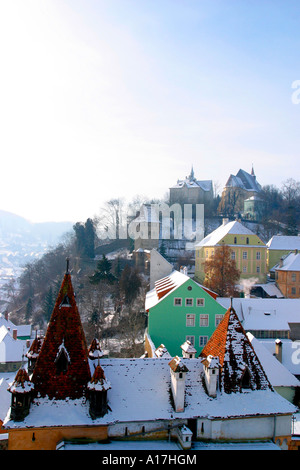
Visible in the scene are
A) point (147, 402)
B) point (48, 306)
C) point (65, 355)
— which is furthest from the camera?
point (48, 306)

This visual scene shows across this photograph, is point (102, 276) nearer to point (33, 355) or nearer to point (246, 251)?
point (246, 251)

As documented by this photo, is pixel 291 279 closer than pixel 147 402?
No

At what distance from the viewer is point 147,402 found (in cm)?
1277

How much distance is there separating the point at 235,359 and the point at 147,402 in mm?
3777

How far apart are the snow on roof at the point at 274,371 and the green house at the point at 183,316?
5.44 metres

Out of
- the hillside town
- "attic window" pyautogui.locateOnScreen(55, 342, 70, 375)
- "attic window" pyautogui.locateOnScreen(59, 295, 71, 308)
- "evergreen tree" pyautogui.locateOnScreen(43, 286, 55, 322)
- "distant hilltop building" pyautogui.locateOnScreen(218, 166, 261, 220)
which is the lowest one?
"evergreen tree" pyautogui.locateOnScreen(43, 286, 55, 322)

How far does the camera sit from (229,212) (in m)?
83.6

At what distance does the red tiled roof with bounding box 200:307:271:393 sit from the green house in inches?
462

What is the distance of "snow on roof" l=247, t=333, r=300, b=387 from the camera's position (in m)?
21.0

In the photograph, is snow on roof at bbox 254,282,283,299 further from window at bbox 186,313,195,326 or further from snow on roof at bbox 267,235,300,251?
window at bbox 186,313,195,326

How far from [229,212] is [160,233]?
Answer: 853 inches

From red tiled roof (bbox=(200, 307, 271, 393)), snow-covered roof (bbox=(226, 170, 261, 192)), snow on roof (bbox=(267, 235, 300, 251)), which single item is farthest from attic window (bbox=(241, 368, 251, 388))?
snow-covered roof (bbox=(226, 170, 261, 192))

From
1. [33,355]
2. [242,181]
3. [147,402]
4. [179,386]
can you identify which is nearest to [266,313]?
[179,386]
